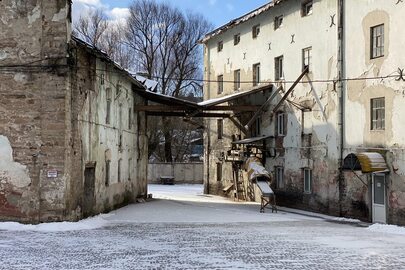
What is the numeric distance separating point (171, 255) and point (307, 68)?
14676mm

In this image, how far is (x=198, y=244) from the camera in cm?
1324

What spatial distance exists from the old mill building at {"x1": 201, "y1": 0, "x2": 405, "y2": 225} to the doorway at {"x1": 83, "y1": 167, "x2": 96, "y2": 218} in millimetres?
9073

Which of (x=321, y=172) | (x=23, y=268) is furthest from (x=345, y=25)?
(x=23, y=268)

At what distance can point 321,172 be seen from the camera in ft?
74.3

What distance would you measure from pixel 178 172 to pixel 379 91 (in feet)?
95.9

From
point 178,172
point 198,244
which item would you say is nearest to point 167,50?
point 178,172

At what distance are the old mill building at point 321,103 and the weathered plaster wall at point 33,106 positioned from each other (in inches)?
405

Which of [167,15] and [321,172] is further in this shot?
[167,15]

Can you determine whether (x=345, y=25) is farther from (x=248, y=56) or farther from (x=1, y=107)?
(x=1, y=107)

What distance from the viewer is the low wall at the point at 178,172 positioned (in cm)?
4659

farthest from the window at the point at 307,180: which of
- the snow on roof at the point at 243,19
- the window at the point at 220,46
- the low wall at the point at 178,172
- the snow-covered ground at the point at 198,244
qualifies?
the low wall at the point at 178,172

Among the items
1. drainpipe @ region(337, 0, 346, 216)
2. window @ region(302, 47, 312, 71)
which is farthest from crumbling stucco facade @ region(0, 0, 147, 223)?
window @ region(302, 47, 312, 71)

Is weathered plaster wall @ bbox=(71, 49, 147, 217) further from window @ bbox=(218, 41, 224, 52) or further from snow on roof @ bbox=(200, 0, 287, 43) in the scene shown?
window @ bbox=(218, 41, 224, 52)

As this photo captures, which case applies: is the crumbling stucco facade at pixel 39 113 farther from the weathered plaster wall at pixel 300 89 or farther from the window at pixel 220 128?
the window at pixel 220 128
